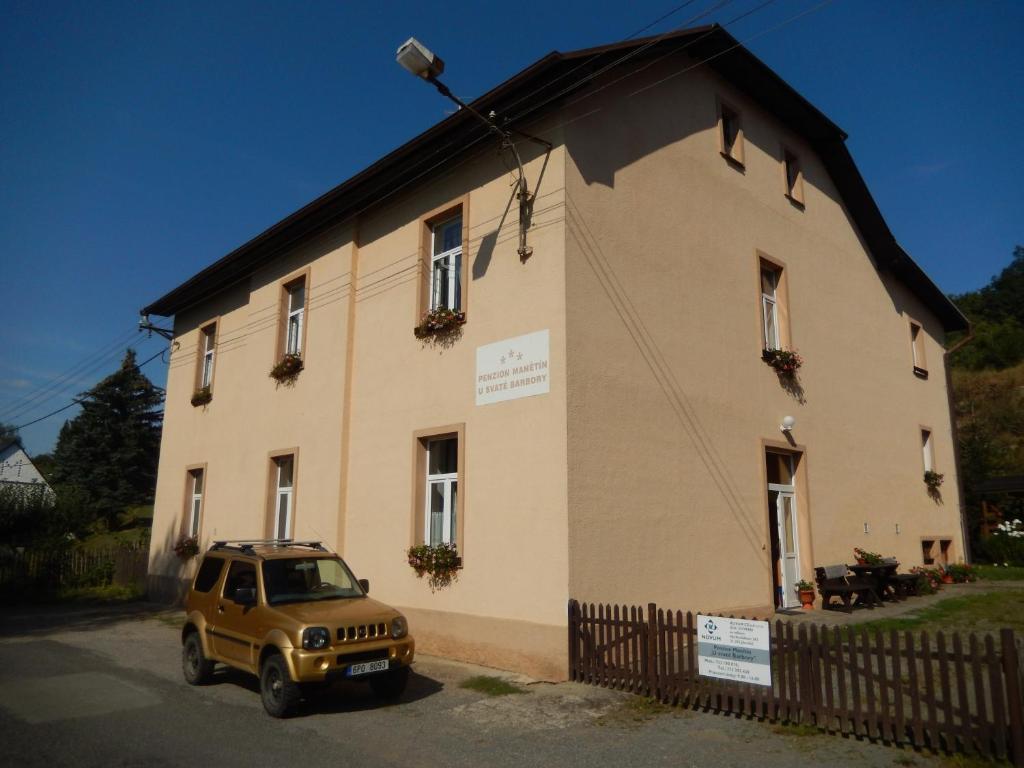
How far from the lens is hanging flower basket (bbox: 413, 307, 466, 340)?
451 inches


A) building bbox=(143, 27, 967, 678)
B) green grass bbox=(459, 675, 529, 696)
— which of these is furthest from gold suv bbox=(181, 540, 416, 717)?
building bbox=(143, 27, 967, 678)

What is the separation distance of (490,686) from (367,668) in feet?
5.83

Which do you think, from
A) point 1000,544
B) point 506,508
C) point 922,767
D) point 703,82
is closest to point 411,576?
point 506,508

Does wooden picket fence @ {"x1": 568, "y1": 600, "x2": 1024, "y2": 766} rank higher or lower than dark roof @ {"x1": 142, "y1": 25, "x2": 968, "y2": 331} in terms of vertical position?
lower

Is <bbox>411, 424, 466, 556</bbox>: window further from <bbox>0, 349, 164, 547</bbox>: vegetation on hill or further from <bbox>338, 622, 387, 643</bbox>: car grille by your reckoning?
<bbox>0, 349, 164, 547</bbox>: vegetation on hill

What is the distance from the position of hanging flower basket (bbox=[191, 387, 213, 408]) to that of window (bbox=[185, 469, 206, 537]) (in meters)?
1.66

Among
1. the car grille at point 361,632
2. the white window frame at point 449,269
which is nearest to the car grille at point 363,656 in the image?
the car grille at point 361,632

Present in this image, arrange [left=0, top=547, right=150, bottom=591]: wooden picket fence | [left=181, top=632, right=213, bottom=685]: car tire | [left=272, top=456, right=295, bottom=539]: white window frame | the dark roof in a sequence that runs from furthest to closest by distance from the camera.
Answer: [left=0, top=547, right=150, bottom=591]: wooden picket fence → [left=272, top=456, right=295, bottom=539]: white window frame → the dark roof → [left=181, top=632, right=213, bottom=685]: car tire

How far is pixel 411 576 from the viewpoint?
37.5 ft

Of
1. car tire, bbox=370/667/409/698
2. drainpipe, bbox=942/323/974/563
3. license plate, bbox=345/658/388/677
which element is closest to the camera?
license plate, bbox=345/658/388/677

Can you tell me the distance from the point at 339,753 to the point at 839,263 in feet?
48.2

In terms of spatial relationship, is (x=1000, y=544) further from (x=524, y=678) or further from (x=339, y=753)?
(x=339, y=753)

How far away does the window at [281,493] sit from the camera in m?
15.0

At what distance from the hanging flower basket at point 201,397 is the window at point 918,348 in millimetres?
17865
